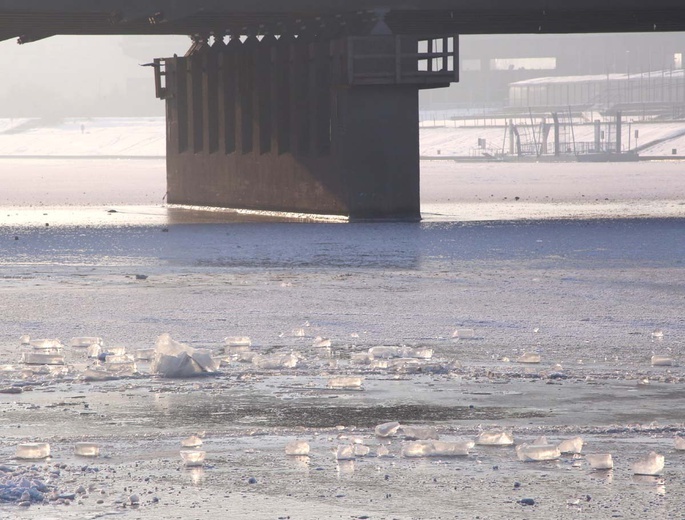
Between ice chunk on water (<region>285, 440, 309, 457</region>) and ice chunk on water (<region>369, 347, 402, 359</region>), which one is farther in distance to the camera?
ice chunk on water (<region>369, 347, 402, 359</region>)

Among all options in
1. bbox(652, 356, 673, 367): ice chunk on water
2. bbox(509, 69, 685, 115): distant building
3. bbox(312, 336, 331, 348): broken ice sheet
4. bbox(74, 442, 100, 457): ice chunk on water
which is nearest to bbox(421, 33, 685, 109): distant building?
bbox(509, 69, 685, 115): distant building

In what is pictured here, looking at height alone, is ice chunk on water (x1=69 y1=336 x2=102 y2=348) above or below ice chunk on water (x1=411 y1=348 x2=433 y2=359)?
above

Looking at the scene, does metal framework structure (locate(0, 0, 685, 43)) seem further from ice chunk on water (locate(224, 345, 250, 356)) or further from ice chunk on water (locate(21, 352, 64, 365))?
ice chunk on water (locate(21, 352, 64, 365))

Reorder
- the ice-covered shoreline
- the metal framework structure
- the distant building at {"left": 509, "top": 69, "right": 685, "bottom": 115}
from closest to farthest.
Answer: the metal framework structure < the ice-covered shoreline < the distant building at {"left": 509, "top": 69, "right": 685, "bottom": 115}

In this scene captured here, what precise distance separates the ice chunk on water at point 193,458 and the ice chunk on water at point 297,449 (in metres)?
0.47

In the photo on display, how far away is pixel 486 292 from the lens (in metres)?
16.7

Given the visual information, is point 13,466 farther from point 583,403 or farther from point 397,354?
point 397,354

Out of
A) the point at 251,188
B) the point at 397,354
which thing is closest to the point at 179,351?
the point at 397,354

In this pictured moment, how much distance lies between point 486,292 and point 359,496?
10.0 metres

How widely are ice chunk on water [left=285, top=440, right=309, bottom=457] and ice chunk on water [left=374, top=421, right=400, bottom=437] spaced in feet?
1.92

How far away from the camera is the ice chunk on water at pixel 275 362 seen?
11.0 m

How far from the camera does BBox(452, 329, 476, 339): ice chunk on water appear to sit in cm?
1280

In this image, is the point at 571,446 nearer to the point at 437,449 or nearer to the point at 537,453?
the point at 537,453

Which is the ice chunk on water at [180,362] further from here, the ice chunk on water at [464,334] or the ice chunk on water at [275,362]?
the ice chunk on water at [464,334]
